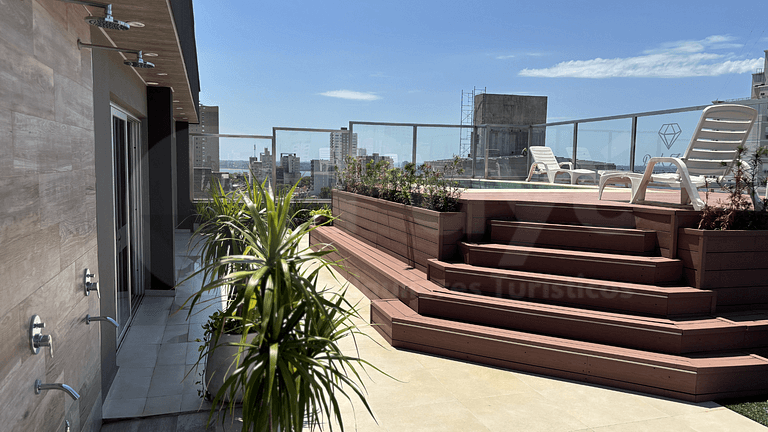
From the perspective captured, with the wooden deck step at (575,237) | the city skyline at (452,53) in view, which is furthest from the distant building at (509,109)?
the wooden deck step at (575,237)

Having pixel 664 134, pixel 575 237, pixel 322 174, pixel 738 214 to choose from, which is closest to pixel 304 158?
pixel 322 174

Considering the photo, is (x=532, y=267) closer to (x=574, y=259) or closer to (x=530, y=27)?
(x=574, y=259)

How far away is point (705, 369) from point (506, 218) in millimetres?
2174

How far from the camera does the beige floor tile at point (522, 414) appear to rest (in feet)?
10.00

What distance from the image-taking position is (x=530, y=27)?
3297 centimetres

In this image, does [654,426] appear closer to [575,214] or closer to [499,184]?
[575,214]

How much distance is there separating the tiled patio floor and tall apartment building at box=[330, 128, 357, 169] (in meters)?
6.50

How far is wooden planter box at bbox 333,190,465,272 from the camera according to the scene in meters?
5.02

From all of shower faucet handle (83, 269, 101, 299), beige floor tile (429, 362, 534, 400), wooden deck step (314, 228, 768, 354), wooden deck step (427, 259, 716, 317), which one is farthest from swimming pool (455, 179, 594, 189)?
shower faucet handle (83, 269, 101, 299)

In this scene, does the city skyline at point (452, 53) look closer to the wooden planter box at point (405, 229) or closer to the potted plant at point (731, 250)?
the wooden planter box at point (405, 229)

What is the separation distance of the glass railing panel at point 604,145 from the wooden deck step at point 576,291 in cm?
457

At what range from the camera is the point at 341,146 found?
11203 mm

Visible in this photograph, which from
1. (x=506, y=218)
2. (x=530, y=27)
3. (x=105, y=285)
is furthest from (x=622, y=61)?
(x=105, y=285)

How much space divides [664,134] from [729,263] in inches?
151
